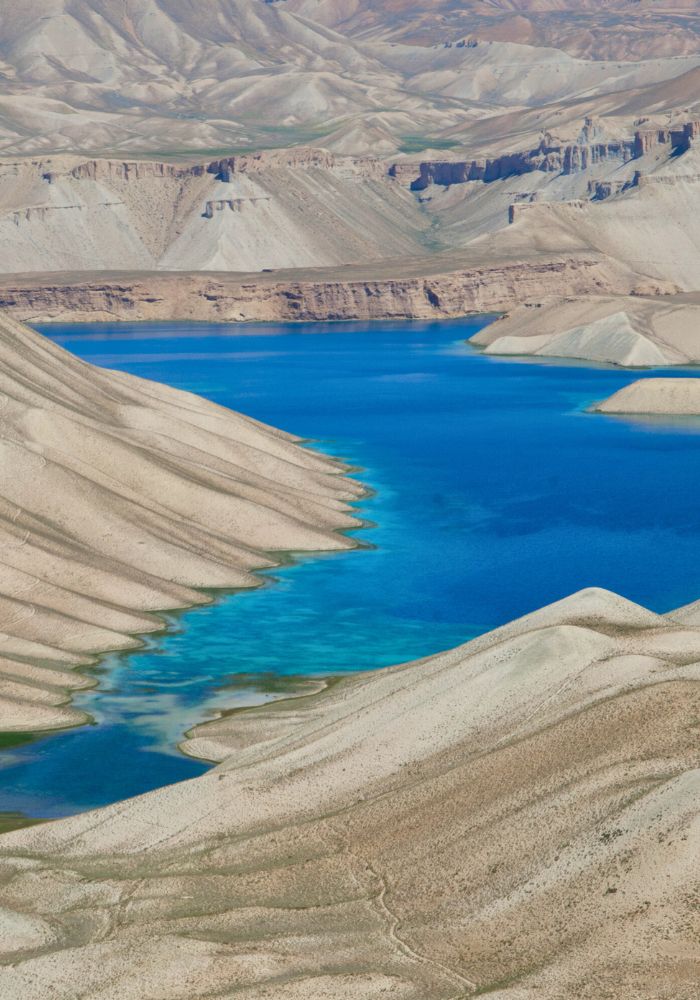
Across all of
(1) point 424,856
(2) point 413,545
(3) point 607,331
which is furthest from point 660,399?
(1) point 424,856

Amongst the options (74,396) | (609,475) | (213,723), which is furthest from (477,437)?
(213,723)

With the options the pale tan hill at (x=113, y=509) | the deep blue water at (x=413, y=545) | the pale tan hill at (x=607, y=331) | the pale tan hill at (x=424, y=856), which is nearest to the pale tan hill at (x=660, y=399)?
the deep blue water at (x=413, y=545)

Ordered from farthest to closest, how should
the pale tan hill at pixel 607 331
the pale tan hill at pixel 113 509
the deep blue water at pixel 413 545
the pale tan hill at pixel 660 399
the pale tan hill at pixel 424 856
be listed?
the pale tan hill at pixel 607 331, the pale tan hill at pixel 660 399, the pale tan hill at pixel 113 509, the deep blue water at pixel 413 545, the pale tan hill at pixel 424 856

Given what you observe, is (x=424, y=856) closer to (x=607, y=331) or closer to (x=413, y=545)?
(x=413, y=545)

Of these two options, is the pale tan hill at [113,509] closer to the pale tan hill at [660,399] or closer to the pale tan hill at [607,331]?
the pale tan hill at [660,399]

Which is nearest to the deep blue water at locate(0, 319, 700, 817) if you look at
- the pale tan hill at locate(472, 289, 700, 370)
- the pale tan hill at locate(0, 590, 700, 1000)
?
the pale tan hill at locate(472, 289, 700, 370)

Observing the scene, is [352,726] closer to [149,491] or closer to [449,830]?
[449,830]

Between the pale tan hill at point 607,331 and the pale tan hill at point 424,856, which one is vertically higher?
the pale tan hill at point 424,856
